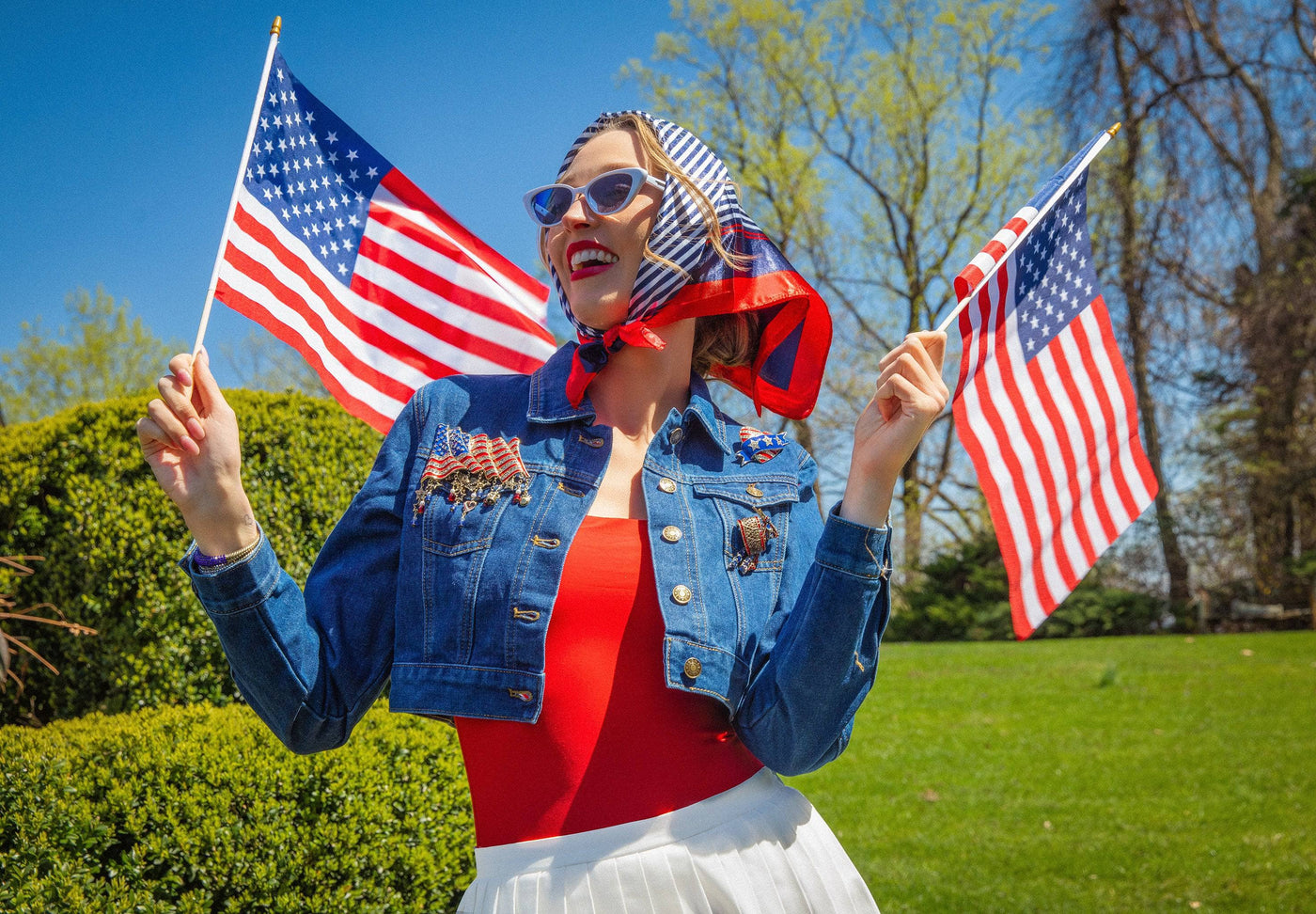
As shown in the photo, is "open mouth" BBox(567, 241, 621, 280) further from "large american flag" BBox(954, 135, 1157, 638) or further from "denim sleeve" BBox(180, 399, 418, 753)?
"large american flag" BBox(954, 135, 1157, 638)

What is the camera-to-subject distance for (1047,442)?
2.87 m

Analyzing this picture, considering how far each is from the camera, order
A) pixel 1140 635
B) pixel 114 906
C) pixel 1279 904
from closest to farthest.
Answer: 1. pixel 114 906
2. pixel 1279 904
3. pixel 1140 635

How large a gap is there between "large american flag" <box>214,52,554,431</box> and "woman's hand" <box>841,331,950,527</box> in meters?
1.50

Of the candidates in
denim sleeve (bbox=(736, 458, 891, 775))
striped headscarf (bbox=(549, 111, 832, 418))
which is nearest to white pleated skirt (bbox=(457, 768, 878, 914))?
denim sleeve (bbox=(736, 458, 891, 775))

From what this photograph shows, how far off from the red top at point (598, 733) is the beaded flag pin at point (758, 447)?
0.35m

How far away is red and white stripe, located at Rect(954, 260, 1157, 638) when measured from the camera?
2.71 m

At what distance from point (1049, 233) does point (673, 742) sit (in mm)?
1823

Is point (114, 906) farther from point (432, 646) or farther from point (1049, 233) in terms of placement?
point (1049, 233)

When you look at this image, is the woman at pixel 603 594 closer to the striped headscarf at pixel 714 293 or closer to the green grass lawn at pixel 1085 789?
the striped headscarf at pixel 714 293

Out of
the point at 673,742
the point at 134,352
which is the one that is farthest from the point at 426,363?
the point at 134,352

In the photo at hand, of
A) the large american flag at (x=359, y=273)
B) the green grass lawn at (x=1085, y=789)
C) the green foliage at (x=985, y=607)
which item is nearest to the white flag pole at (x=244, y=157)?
the large american flag at (x=359, y=273)

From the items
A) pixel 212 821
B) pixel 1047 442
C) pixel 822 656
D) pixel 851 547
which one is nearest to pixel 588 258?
pixel 851 547

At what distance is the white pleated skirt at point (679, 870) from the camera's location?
1695 millimetres

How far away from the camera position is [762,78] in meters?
22.6
